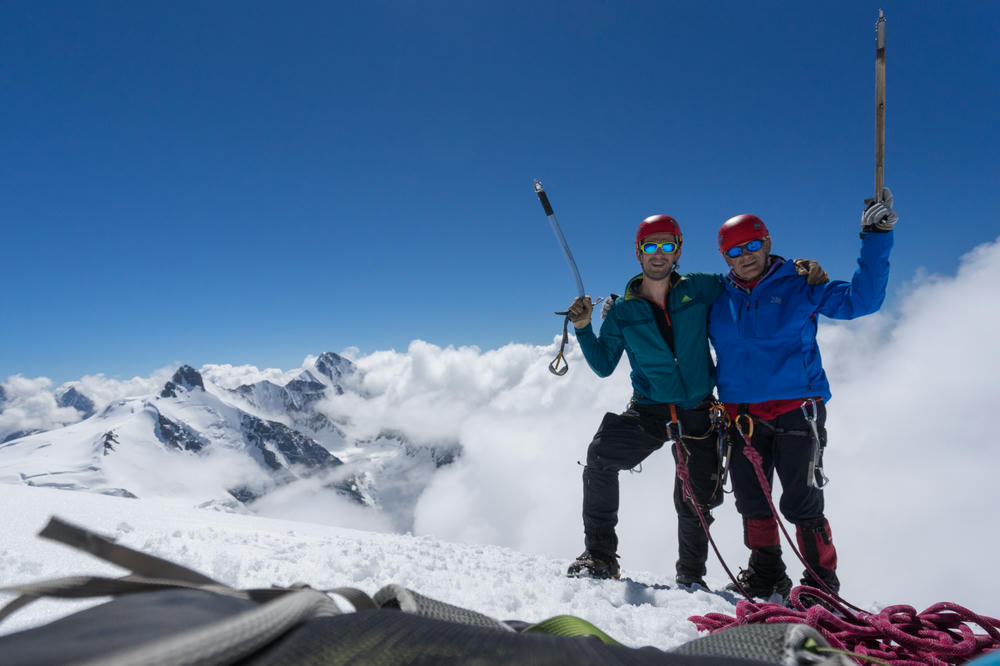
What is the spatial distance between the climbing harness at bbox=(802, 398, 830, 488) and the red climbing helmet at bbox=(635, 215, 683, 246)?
87.9 inches

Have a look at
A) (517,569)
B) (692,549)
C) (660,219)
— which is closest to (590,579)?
(517,569)

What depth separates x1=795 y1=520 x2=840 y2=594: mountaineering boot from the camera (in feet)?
16.0

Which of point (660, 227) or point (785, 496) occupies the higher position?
point (660, 227)

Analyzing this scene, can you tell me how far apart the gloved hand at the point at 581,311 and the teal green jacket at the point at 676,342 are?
12cm

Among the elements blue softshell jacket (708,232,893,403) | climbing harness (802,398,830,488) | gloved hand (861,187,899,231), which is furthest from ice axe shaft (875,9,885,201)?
climbing harness (802,398,830,488)

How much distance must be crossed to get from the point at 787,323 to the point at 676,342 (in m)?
1.11

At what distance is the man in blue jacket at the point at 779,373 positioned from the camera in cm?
489

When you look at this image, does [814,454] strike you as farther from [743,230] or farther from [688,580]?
[743,230]

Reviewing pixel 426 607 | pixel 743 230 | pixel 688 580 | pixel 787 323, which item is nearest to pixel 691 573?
pixel 688 580

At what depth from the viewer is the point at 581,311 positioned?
18.9ft

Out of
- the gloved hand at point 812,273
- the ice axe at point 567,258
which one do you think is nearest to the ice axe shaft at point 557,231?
the ice axe at point 567,258

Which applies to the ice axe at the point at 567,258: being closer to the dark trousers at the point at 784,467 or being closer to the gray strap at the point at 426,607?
the dark trousers at the point at 784,467

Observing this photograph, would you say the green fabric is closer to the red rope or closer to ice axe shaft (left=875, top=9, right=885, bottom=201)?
the red rope

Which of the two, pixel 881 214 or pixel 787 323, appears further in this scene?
pixel 787 323
